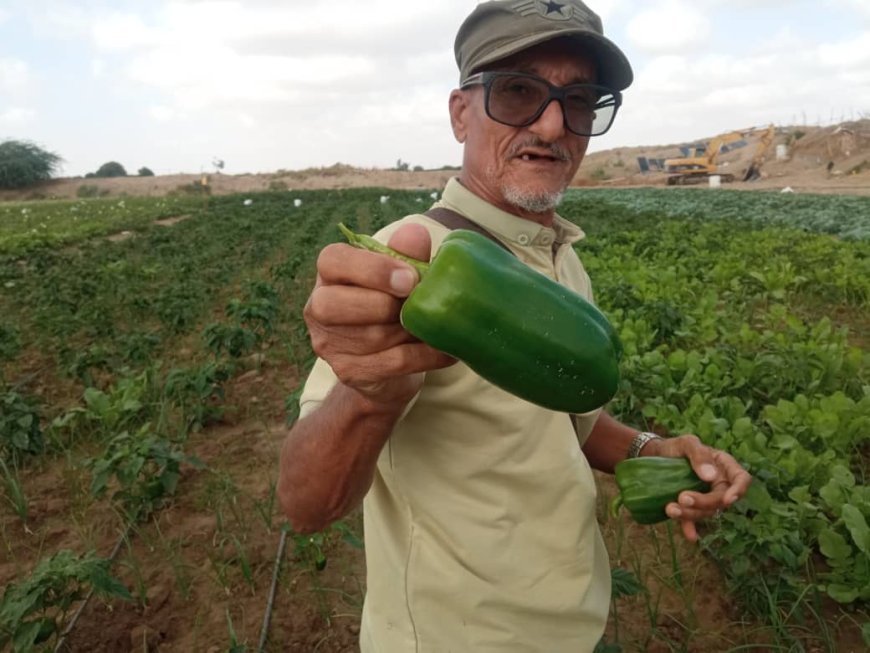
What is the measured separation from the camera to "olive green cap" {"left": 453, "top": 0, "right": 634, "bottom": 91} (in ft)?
6.52

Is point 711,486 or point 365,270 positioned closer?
point 365,270

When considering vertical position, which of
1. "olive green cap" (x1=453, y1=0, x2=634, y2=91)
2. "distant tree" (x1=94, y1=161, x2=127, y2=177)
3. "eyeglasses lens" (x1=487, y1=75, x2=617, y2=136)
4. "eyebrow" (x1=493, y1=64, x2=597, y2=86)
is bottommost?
"distant tree" (x1=94, y1=161, x2=127, y2=177)

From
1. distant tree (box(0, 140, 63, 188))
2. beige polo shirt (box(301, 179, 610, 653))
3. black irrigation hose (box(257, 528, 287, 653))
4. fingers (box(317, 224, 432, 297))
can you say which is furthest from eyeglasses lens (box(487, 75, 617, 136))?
distant tree (box(0, 140, 63, 188))

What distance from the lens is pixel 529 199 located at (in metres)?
2.06

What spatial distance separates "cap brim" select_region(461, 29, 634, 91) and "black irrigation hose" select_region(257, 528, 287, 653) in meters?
2.48

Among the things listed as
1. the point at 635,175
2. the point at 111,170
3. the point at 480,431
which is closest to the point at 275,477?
the point at 480,431

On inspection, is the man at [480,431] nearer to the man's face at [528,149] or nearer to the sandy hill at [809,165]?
the man's face at [528,149]

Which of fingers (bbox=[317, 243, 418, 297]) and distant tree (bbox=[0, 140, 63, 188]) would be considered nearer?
fingers (bbox=[317, 243, 418, 297])

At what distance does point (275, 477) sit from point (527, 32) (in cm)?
339

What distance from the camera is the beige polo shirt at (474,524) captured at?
1.62 meters

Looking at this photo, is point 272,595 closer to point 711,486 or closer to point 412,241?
point 711,486

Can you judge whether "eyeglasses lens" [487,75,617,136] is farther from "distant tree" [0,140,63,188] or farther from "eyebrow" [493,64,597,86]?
"distant tree" [0,140,63,188]

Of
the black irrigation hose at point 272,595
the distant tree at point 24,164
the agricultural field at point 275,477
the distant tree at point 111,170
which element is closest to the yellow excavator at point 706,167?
the agricultural field at point 275,477

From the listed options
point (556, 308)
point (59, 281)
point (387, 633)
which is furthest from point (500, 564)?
point (59, 281)
